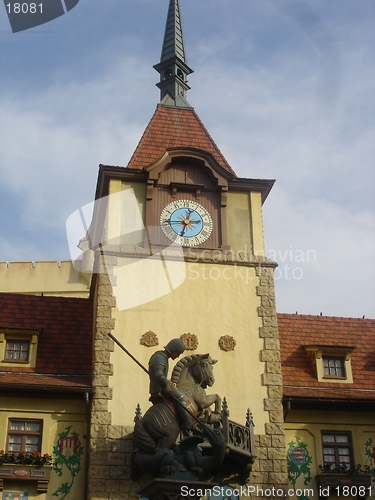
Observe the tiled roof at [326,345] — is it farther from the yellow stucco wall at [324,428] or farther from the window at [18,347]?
the window at [18,347]

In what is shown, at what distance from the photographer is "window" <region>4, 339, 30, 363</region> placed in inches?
799

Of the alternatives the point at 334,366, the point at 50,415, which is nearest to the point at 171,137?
the point at 334,366

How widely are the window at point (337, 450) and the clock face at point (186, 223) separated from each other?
6.44 meters

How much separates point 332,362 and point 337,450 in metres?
2.70

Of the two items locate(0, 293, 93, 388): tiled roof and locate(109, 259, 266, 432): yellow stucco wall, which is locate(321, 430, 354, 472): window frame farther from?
locate(0, 293, 93, 388): tiled roof

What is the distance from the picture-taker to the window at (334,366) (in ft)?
70.4

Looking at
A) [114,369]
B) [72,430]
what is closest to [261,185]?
[114,369]

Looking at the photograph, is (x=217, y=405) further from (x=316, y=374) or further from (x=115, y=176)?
(x=115, y=176)

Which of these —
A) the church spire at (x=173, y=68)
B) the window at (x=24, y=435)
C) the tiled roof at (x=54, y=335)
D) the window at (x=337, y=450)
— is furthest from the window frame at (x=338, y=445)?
the church spire at (x=173, y=68)

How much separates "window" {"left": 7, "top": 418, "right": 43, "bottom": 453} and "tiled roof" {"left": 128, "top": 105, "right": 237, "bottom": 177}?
8154mm

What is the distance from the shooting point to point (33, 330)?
20469mm

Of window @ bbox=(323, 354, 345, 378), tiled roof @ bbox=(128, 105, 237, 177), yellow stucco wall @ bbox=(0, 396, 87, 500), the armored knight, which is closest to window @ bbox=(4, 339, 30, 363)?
yellow stucco wall @ bbox=(0, 396, 87, 500)

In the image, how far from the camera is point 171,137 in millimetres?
24188

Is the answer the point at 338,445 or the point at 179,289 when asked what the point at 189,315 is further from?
the point at 338,445
